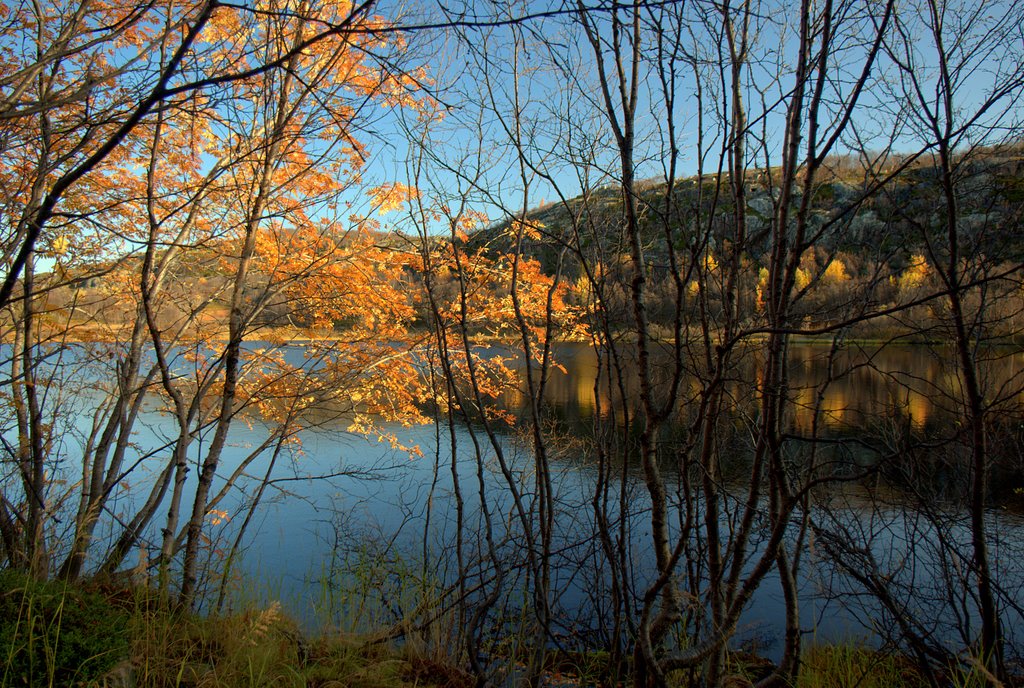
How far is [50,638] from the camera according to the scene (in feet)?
7.87

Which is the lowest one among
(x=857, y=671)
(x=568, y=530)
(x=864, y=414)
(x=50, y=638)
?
(x=857, y=671)

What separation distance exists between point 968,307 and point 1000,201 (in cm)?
83

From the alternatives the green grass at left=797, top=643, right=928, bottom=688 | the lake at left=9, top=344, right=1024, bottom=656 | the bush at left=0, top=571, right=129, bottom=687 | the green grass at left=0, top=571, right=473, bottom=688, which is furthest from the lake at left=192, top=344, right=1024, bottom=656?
the bush at left=0, top=571, right=129, bottom=687

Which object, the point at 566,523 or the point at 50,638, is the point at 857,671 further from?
the point at 50,638

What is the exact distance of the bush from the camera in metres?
2.24

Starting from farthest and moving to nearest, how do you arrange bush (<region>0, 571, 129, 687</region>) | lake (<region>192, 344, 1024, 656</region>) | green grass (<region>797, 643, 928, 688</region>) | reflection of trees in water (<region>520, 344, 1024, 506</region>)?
1. lake (<region>192, 344, 1024, 656</region>)
2. green grass (<region>797, 643, 928, 688</region>)
3. reflection of trees in water (<region>520, 344, 1024, 506</region>)
4. bush (<region>0, 571, 129, 687</region>)

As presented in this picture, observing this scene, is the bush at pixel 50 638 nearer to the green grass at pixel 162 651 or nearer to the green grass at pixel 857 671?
the green grass at pixel 162 651

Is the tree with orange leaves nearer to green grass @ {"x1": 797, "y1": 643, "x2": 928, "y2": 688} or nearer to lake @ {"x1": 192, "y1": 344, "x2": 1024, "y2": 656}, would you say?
lake @ {"x1": 192, "y1": 344, "x2": 1024, "y2": 656}

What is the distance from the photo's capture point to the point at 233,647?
10.3ft

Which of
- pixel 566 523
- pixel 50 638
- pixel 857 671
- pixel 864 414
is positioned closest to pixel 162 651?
pixel 50 638

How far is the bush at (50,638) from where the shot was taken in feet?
7.36

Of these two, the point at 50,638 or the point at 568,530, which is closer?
the point at 50,638

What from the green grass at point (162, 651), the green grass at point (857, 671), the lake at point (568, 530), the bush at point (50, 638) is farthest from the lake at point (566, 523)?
the bush at point (50, 638)

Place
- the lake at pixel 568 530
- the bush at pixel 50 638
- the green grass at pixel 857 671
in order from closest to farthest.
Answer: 1. the bush at pixel 50 638
2. the green grass at pixel 857 671
3. the lake at pixel 568 530
